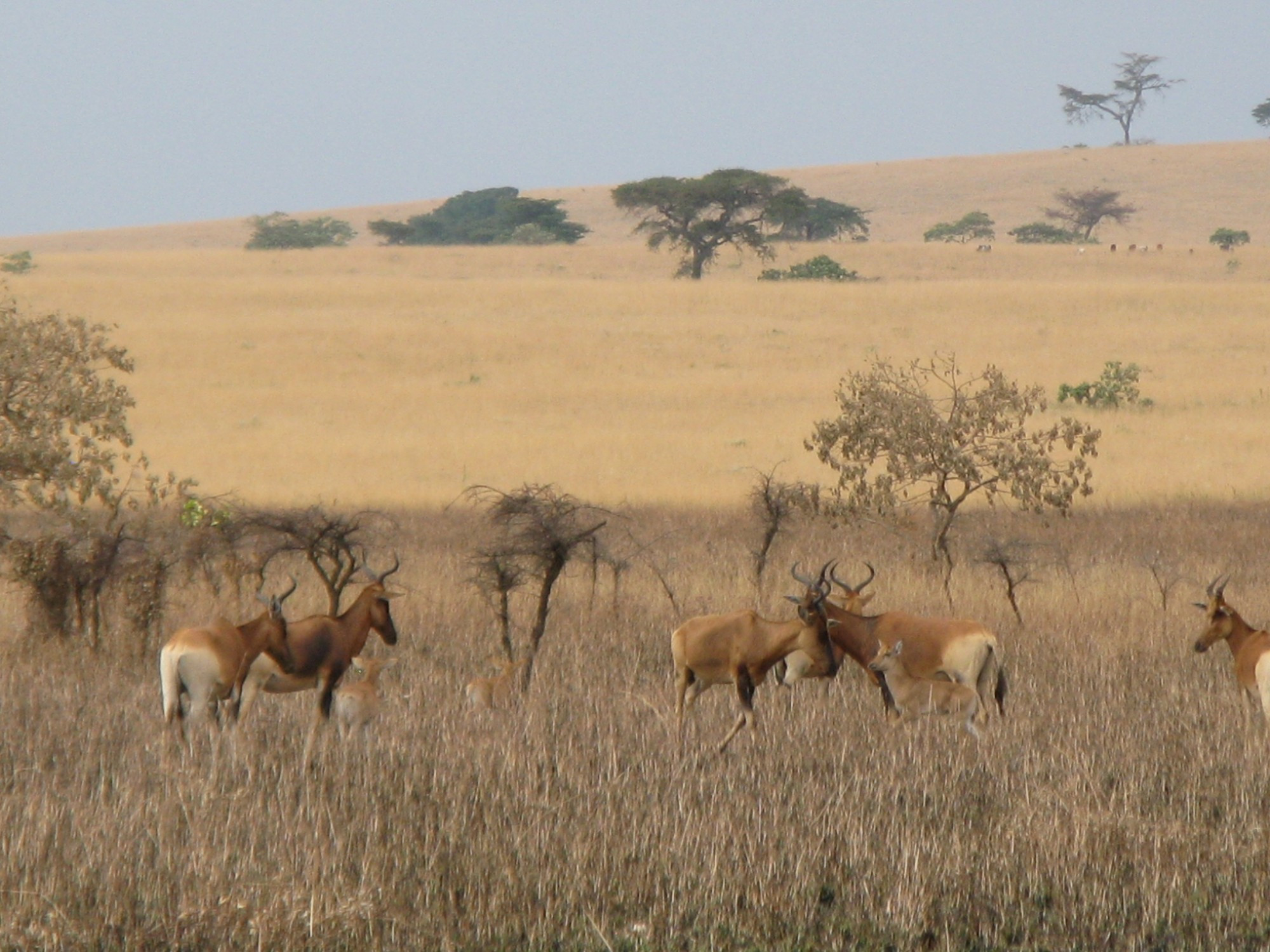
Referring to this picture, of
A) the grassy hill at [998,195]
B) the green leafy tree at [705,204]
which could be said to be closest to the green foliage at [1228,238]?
the grassy hill at [998,195]

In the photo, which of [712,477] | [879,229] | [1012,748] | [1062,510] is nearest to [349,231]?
[879,229]

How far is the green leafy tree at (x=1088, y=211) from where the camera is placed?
9100cm

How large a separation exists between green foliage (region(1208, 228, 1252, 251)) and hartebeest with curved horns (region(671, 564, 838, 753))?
239 ft

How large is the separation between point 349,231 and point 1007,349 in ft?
205

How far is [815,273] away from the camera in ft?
215

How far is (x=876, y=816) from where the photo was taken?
7691 mm

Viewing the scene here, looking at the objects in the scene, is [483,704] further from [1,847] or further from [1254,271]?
[1254,271]

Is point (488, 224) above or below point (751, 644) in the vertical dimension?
above

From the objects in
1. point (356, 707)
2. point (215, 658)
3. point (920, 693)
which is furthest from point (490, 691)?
point (920, 693)

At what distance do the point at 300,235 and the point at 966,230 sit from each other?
3974 centimetres

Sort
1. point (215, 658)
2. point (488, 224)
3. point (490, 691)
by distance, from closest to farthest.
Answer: point (215, 658) → point (490, 691) → point (488, 224)

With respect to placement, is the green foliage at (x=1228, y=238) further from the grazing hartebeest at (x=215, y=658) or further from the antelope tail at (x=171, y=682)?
the antelope tail at (x=171, y=682)

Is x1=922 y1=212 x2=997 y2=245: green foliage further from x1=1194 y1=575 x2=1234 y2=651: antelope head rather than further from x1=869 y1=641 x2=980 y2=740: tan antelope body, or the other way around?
x1=869 y1=641 x2=980 y2=740: tan antelope body

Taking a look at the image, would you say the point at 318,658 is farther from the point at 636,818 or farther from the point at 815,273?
the point at 815,273
